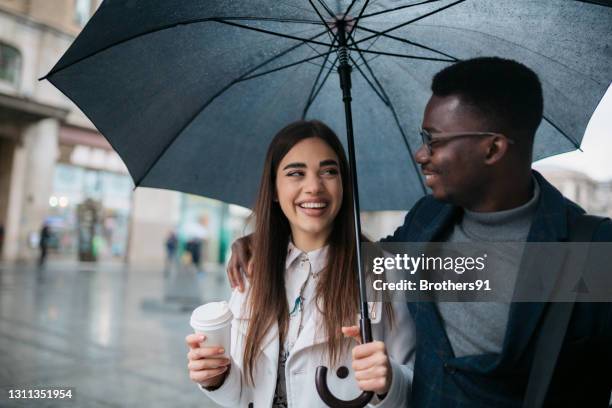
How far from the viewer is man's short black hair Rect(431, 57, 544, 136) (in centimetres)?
141

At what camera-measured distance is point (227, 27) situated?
194cm

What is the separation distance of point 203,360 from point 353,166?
2.50 ft

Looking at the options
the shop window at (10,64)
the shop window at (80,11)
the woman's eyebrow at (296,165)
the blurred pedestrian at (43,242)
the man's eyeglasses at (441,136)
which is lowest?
the blurred pedestrian at (43,242)

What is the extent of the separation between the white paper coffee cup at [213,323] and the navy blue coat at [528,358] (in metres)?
0.57

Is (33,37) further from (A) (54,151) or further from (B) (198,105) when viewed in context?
(B) (198,105)

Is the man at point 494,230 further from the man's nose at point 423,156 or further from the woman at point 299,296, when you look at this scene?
the woman at point 299,296

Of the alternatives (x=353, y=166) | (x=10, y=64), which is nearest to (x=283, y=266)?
→ (x=353, y=166)

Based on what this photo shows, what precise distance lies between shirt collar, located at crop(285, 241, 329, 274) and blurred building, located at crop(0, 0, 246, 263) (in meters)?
14.8

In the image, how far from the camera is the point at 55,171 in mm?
17828

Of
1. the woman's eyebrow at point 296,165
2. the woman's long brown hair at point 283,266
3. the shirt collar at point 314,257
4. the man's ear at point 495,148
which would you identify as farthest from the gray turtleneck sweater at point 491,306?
the woman's eyebrow at point 296,165

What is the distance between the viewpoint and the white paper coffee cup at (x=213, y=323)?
1427 mm

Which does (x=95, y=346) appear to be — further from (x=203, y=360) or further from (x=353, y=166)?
(x=353, y=166)

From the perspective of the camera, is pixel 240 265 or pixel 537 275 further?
pixel 240 265

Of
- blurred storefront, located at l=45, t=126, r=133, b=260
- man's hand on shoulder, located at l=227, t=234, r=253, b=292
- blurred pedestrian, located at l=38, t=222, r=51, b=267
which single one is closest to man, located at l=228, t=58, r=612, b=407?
man's hand on shoulder, located at l=227, t=234, r=253, b=292
